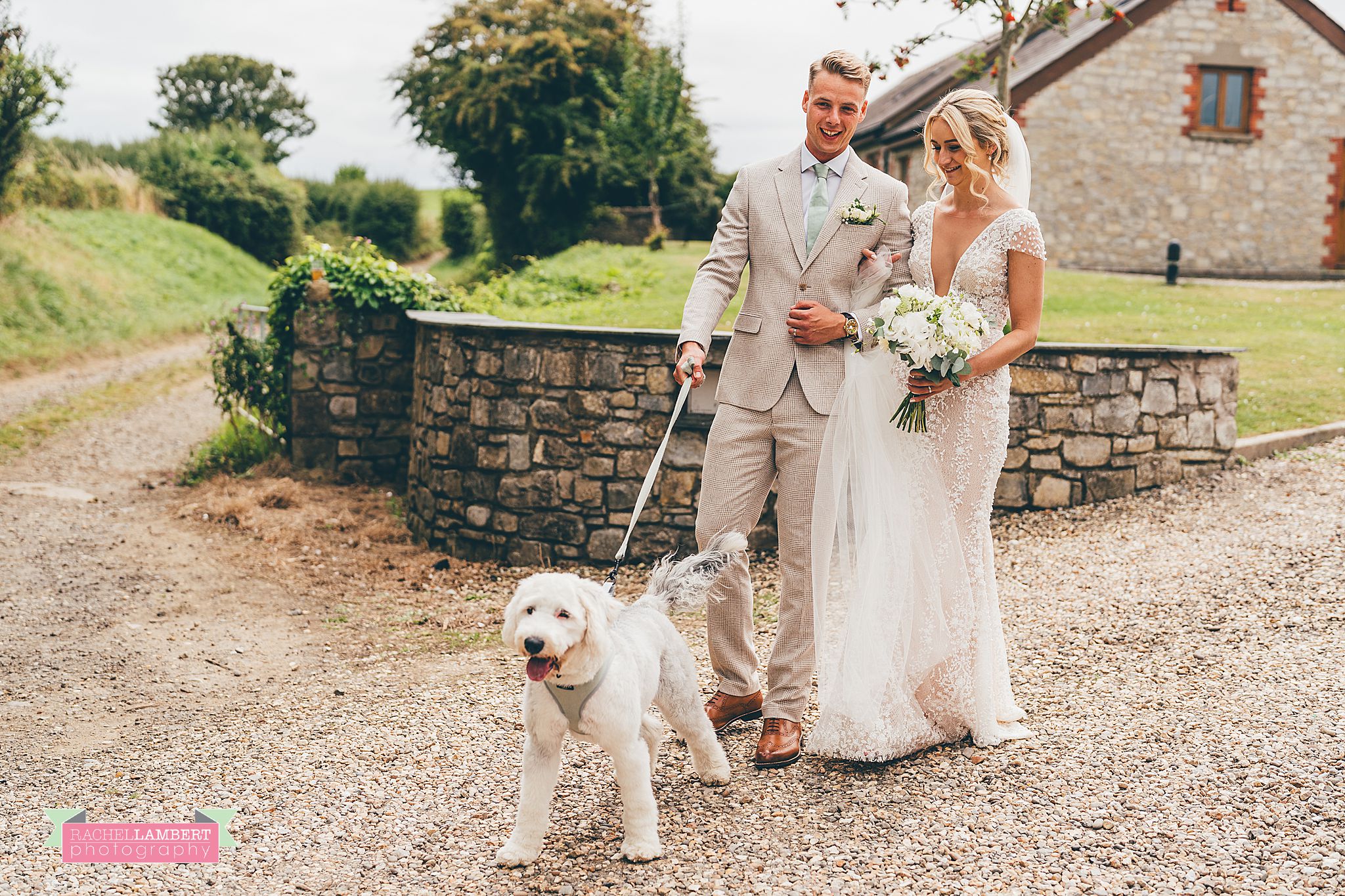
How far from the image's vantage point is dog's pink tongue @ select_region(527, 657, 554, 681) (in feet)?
8.96

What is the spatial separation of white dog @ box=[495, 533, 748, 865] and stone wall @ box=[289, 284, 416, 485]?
6.16m

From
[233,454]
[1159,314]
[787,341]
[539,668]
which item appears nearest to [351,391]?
[233,454]

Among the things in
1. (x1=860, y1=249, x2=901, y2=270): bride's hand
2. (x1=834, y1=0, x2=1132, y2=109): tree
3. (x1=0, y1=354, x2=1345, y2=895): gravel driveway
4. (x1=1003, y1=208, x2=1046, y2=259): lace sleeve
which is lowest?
(x1=0, y1=354, x2=1345, y2=895): gravel driveway

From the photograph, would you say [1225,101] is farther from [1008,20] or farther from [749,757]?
[749,757]

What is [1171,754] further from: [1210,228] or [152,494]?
[1210,228]

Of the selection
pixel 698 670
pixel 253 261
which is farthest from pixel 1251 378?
pixel 253 261

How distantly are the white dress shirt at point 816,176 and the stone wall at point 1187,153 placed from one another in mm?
16771

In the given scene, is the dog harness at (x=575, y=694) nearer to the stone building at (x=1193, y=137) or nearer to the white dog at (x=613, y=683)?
the white dog at (x=613, y=683)

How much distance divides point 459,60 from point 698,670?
981 inches

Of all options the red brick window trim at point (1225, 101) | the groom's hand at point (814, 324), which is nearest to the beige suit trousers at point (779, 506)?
the groom's hand at point (814, 324)

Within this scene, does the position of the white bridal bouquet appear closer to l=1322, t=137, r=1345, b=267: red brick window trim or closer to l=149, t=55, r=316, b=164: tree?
l=1322, t=137, r=1345, b=267: red brick window trim

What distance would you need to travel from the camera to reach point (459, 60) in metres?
26.5

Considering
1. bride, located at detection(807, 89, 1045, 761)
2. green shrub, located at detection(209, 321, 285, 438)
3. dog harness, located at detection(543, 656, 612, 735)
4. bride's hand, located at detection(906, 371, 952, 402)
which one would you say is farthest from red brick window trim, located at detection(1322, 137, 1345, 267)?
dog harness, located at detection(543, 656, 612, 735)

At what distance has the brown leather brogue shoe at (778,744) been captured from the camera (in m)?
3.77
